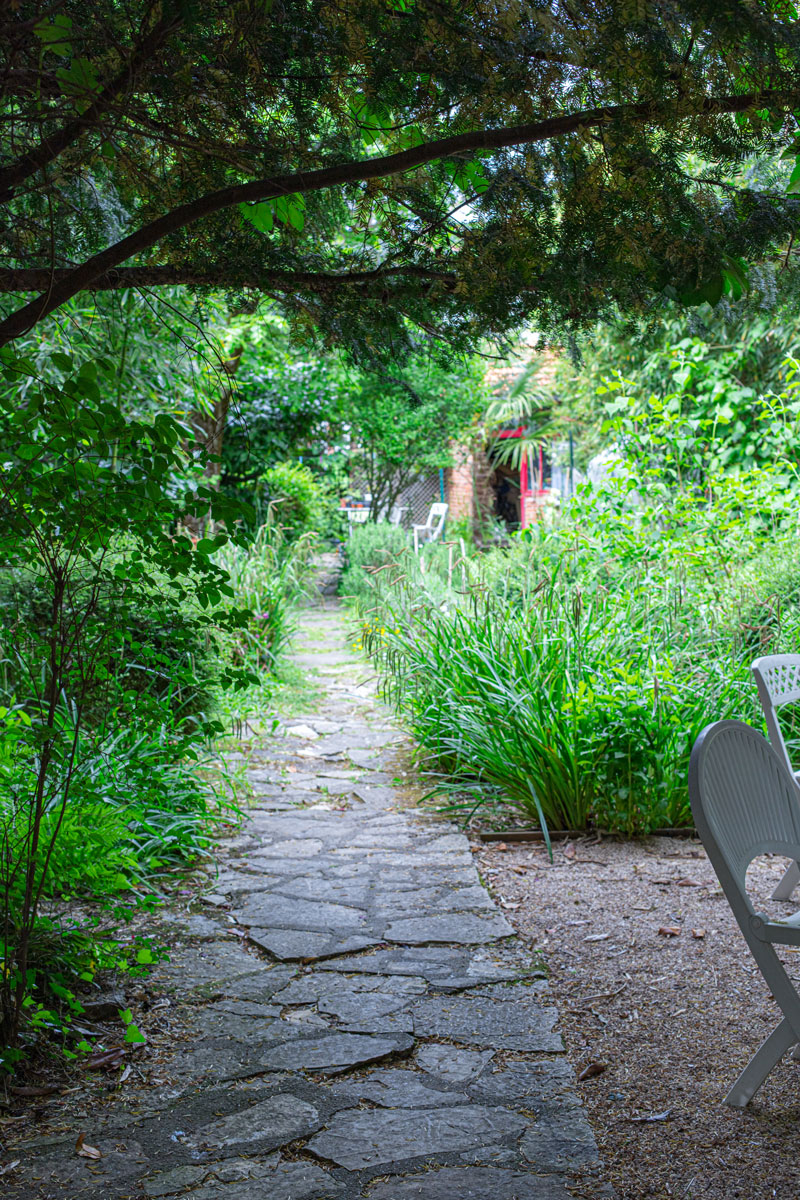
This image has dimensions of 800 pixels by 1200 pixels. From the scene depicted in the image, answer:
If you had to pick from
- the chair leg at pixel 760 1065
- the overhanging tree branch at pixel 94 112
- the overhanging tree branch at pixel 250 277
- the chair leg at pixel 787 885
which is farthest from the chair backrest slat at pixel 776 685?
the overhanging tree branch at pixel 94 112

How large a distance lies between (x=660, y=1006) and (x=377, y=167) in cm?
242

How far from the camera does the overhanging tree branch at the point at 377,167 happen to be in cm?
181

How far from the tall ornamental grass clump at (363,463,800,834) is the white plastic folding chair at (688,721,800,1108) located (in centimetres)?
180

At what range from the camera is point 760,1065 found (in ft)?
7.39

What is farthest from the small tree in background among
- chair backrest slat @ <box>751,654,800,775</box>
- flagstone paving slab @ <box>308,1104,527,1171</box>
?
chair backrest slat @ <box>751,654,800,775</box>

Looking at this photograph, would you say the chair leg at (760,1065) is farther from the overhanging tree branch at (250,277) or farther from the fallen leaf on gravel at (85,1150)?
the overhanging tree branch at (250,277)

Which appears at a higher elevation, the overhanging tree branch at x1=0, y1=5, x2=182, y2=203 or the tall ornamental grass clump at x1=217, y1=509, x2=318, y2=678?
the overhanging tree branch at x1=0, y1=5, x2=182, y2=203

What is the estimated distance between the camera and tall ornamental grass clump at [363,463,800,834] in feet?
14.0

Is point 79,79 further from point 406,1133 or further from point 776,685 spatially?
point 776,685

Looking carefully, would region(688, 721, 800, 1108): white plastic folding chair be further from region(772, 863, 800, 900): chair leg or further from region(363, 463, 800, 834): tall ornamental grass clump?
region(363, 463, 800, 834): tall ornamental grass clump

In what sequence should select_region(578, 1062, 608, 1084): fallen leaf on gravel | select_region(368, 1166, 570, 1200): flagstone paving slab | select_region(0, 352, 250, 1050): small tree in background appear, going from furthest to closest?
select_region(578, 1062, 608, 1084): fallen leaf on gravel < select_region(0, 352, 250, 1050): small tree in background < select_region(368, 1166, 570, 1200): flagstone paving slab

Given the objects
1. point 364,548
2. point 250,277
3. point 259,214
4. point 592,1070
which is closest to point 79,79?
point 259,214

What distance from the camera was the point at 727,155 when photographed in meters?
1.89

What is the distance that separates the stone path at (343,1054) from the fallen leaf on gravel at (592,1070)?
0.04 m
